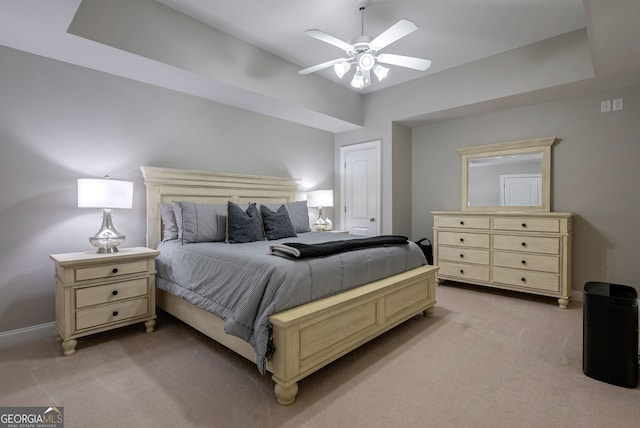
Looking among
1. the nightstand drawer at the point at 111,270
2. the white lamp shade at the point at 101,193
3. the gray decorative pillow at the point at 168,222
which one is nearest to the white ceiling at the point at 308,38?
the white lamp shade at the point at 101,193

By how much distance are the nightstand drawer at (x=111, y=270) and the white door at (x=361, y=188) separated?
10.6 feet

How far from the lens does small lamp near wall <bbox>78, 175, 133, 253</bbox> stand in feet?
8.14

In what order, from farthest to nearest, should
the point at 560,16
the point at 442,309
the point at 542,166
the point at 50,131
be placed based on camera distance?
the point at 542,166 < the point at 442,309 < the point at 560,16 < the point at 50,131

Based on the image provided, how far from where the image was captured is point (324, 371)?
2.08m

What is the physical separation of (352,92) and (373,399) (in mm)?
4174

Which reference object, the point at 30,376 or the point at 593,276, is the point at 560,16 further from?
the point at 30,376

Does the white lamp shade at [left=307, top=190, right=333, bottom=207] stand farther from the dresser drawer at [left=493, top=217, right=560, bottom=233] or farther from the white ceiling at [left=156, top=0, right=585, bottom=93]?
the dresser drawer at [left=493, top=217, right=560, bottom=233]

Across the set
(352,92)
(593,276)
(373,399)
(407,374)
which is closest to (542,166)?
(593,276)

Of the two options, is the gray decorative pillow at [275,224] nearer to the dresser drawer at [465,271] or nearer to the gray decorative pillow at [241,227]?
the gray decorative pillow at [241,227]

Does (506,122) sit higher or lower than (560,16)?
lower

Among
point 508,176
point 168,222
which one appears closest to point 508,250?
point 508,176

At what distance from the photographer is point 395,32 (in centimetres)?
235

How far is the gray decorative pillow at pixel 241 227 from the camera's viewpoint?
3013 millimetres

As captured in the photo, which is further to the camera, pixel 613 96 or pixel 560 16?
pixel 613 96
